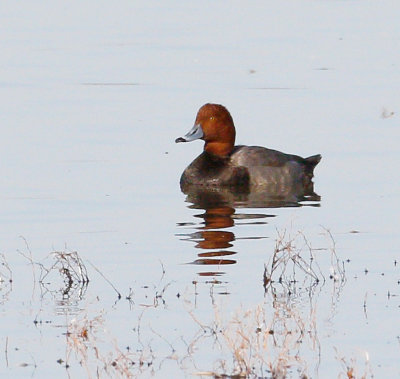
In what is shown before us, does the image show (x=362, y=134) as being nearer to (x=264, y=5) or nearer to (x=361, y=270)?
(x=361, y=270)

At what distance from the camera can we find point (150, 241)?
40.5 feet

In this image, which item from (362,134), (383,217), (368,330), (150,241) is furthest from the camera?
(362,134)

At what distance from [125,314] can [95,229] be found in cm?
340

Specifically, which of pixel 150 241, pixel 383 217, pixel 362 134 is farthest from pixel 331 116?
pixel 150 241

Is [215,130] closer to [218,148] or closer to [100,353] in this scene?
[218,148]

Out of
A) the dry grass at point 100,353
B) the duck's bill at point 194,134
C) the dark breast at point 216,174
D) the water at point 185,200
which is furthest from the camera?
the duck's bill at point 194,134

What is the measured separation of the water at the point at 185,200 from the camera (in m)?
8.80

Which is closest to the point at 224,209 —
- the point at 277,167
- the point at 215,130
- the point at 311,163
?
the point at 277,167

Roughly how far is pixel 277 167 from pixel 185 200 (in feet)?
5.62

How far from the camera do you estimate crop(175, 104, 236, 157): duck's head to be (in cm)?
1680

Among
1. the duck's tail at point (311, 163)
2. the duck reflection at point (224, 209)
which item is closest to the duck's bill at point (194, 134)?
the duck reflection at point (224, 209)

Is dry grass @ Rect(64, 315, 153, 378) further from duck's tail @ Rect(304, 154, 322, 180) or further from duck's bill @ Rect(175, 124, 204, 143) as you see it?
duck's bill @ Rect(175, 124, 204, 143)

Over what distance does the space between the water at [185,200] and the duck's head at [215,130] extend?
0.56 metres

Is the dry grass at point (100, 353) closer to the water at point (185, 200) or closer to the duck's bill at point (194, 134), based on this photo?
the water at point (185, 200)
